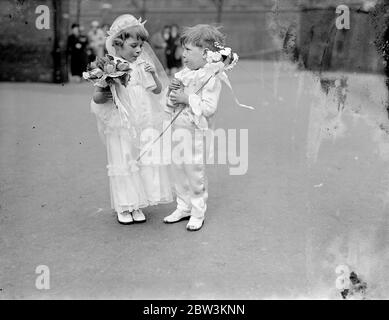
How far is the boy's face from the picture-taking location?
13.2ft

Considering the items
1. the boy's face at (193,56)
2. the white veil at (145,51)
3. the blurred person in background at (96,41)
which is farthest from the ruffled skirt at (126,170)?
the blurred person in background at (96,41)

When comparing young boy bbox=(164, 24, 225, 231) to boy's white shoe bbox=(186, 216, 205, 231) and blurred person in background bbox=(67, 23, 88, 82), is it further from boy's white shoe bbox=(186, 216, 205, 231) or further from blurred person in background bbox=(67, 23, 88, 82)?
blurred person in background bbox=(67, 23, 88, 82)

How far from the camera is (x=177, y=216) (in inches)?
179

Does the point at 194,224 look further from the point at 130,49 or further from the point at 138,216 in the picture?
the point at 130,49

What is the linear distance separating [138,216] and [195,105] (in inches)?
45.6

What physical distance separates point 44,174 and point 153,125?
215 cm

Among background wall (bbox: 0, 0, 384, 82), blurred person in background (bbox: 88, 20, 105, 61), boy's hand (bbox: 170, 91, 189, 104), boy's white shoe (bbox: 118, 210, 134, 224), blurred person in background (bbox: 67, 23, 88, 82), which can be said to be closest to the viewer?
boy's hand (bbox: 170, 91, 189, 104)

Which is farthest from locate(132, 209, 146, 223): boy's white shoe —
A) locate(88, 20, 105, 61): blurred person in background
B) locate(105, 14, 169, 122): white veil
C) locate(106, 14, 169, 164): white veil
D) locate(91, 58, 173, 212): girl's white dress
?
locate(88, 20, 105, 61): blurred person in background

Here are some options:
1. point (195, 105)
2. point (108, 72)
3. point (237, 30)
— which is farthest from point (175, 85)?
point (237, 30)

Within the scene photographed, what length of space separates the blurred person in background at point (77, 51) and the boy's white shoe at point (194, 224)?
12400mm

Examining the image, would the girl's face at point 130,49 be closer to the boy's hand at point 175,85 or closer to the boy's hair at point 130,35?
the boy's hair at point 130,35

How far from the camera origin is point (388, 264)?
371cm

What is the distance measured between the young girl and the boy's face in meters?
0.32
